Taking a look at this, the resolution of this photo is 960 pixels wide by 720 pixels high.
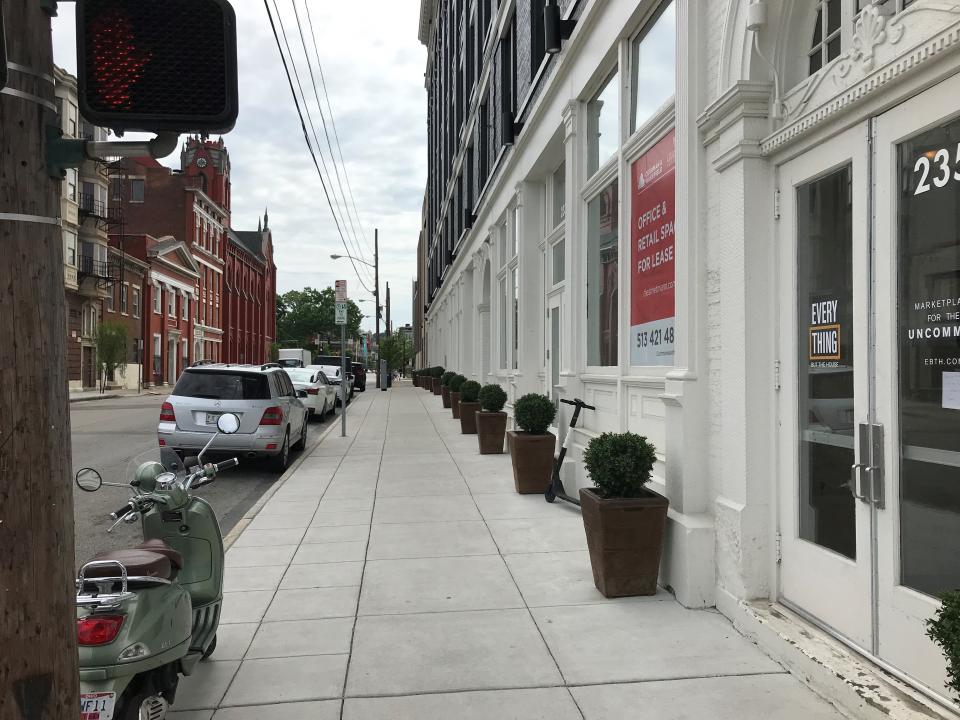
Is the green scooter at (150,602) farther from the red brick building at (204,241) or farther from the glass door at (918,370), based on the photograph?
the red brick building at (204,241)

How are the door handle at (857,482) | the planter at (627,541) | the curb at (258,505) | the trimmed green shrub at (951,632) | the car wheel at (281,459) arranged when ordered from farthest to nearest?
the car wheel at (281,459) < the curb at (258,505) < the planter at (627,541) < the door handle at (857,482) < the trimmed green shrub at (951,632)

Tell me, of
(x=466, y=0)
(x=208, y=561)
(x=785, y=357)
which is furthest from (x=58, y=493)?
(x=466, y=0)

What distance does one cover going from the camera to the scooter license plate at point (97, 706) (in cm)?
269

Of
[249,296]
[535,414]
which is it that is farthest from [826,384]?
[249,296]

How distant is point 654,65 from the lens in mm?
6953

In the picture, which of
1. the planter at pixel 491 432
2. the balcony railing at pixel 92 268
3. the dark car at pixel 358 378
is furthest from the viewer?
the dark car at pixel 358 378

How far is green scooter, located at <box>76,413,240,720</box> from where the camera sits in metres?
2.76

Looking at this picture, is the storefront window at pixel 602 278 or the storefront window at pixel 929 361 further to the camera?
the storefront window at pixel 602 278

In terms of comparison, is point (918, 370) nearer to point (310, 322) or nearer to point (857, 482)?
point (857, 482)

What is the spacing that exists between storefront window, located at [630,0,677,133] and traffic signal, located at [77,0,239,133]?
4.68 m

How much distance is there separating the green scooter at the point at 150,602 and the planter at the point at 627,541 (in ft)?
8.21

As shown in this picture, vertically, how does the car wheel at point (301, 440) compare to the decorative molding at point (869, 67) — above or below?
below

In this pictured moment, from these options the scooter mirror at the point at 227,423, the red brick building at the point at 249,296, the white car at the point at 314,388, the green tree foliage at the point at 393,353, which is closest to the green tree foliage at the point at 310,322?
the red brick building at the point at 249,296

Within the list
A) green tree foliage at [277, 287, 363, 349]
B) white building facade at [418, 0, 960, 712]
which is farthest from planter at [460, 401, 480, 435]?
green tree foliage at [277, 287, 363, 349]
